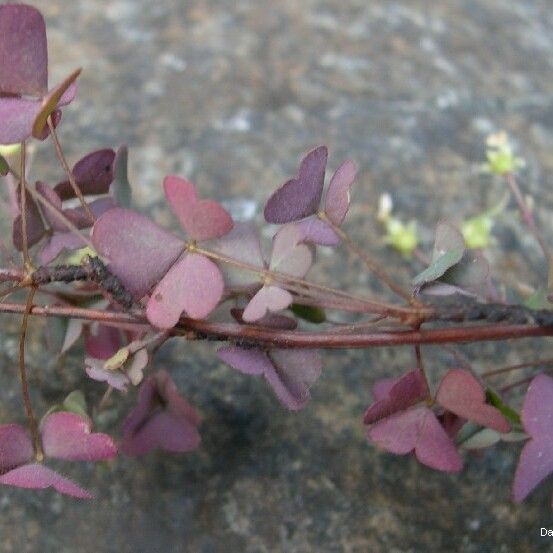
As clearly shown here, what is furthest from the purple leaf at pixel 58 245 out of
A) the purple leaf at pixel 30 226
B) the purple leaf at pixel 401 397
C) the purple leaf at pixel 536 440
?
the purple leaf at pixel 536 440

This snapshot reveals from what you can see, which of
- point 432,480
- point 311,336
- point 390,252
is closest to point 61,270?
point 311,336

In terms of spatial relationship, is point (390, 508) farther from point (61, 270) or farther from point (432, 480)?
Answer: point (61, 270)

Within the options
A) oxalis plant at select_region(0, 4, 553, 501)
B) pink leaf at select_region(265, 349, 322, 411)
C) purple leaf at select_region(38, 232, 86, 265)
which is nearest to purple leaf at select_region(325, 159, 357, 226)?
oxalis plant at select_region(0, 4, 553, 501)

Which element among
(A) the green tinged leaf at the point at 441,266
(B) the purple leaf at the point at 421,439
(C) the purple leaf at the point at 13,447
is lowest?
(C) the purple leaf at the point at 13,447

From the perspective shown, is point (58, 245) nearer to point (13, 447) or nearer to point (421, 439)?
point (13, 447)

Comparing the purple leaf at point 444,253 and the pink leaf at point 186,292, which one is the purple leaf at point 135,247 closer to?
the pink leaf at point 186,292

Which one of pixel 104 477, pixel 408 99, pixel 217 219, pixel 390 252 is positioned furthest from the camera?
pixel 408 99
